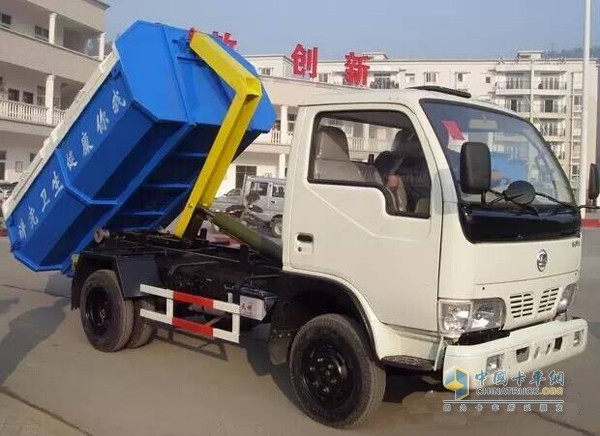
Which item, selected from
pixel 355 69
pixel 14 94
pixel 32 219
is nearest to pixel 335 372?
pixel 32 219

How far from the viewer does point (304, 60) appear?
41719mm

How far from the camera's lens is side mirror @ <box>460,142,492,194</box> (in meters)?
3.83

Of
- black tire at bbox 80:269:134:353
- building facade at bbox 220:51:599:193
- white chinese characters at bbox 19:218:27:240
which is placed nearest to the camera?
black tire at bbox 80:269:134:353

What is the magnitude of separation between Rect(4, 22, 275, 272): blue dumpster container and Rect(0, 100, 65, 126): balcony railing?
24.2m

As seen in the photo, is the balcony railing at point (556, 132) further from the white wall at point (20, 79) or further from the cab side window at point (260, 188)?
the cab side window at point (260, 188)

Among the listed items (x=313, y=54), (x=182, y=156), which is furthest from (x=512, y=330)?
(x=313, y=54)

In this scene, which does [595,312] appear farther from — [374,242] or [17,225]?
[17,225]

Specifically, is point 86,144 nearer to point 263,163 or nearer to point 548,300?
point 548,300

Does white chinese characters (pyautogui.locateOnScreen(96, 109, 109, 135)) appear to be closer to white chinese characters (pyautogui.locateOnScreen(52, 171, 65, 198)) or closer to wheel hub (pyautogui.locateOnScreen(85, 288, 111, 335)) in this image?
white chinese characters (pyautogui.locateOnScreen(52, 171, 65, 198))

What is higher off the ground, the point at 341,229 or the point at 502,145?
the point at 502,145

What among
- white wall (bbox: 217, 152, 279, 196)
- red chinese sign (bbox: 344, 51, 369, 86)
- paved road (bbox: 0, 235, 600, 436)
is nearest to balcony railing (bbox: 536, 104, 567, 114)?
Result: red chinese sign (bbox: 344, 51, 369, 86)

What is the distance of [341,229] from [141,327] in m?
2.99

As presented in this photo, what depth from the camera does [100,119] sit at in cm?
643

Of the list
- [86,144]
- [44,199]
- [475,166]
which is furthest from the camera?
[44,199]
